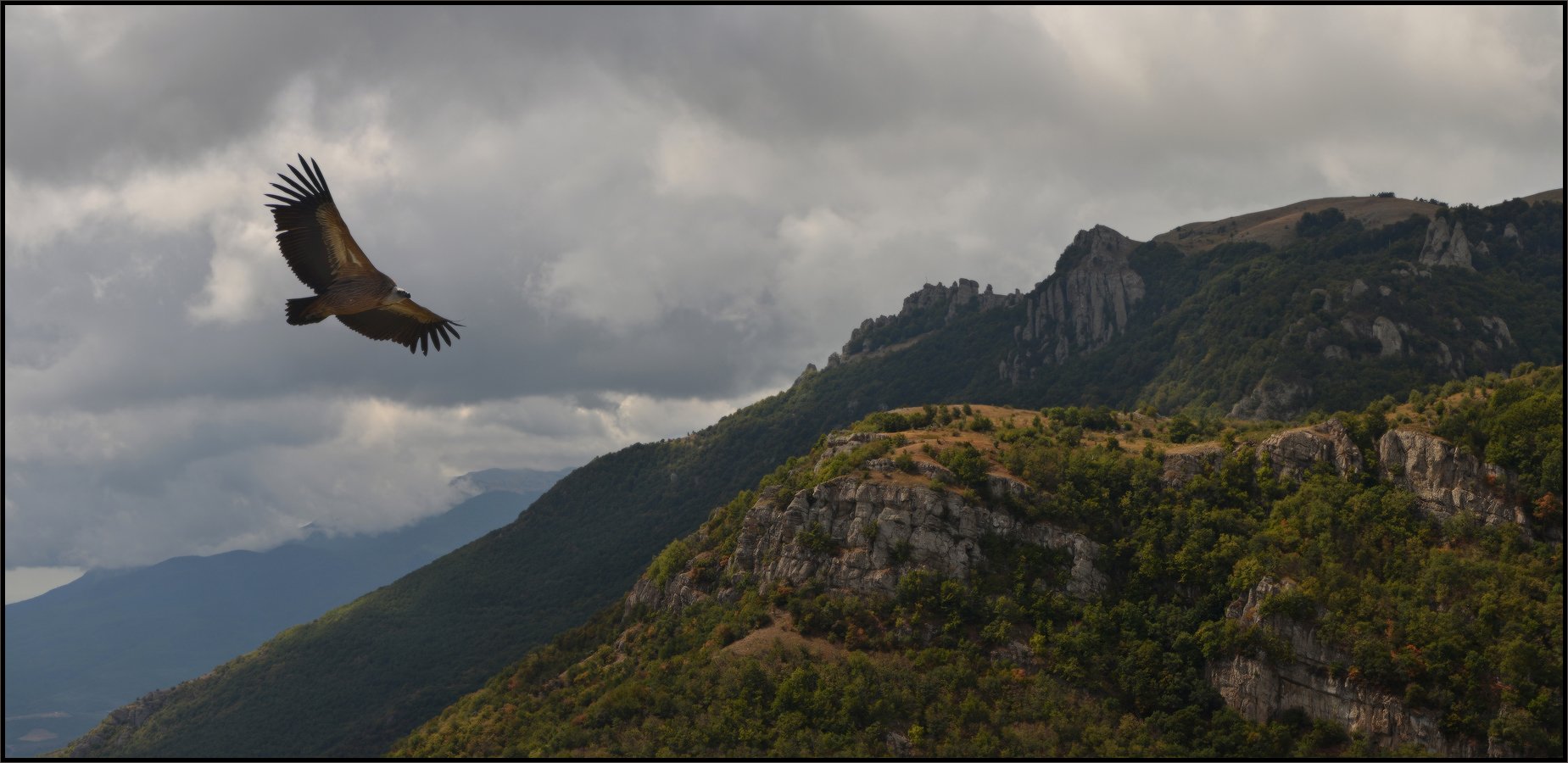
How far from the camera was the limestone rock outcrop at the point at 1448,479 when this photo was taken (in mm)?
114250

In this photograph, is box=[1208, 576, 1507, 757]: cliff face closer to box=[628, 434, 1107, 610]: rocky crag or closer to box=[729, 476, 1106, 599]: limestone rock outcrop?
box=[628, 434, 1107, 610]: rocky crag

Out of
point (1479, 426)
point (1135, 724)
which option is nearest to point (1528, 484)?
point (1479, 426)

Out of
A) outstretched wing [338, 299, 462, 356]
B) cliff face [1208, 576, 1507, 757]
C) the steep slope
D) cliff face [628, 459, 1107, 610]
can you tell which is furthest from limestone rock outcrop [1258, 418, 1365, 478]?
outstretched wing [338, 299, 462, 356]

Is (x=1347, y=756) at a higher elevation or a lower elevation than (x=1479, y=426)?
lower

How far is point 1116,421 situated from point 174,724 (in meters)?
156

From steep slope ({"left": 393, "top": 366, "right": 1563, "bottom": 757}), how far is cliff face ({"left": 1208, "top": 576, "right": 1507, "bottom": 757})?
0.20 metres

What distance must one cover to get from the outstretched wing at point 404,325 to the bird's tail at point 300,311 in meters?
2.28

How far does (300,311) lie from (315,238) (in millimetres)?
2034

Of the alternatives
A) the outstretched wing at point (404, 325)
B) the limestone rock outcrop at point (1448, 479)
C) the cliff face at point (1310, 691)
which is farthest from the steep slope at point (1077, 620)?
the outstretched wing at point (404, 325)

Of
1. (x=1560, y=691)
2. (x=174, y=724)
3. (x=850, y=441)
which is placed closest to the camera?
(x=1560, y=691)

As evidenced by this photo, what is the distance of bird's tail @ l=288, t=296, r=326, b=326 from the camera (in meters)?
31.7

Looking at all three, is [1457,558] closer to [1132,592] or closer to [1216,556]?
[1216,556]

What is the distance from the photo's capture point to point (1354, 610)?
108000mm

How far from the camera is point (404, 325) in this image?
35.1m
